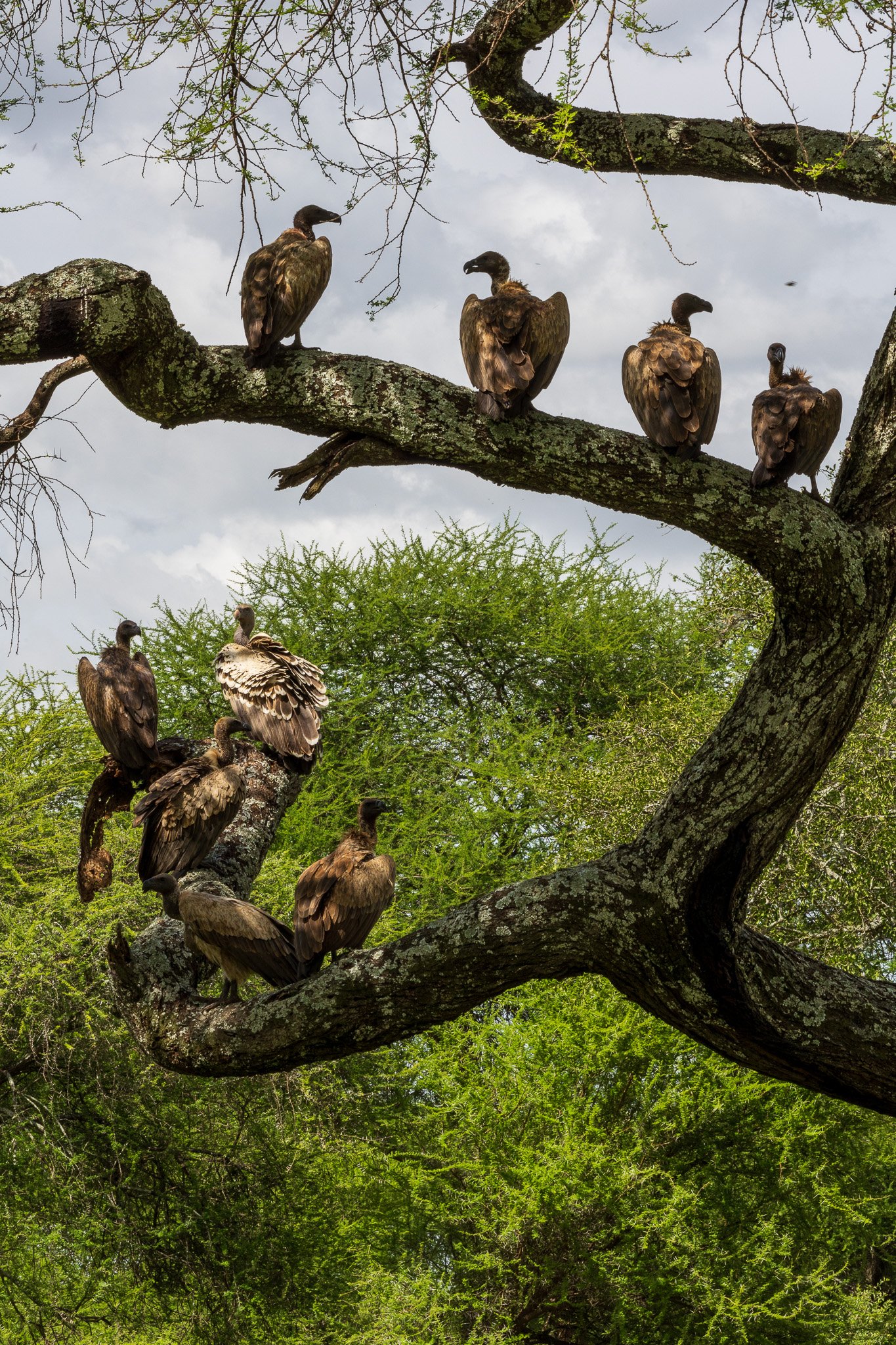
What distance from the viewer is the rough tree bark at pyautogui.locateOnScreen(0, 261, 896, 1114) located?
452 centimetres

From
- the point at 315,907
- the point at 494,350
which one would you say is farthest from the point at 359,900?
the point at 494,350

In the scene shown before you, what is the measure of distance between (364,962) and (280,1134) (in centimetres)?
991

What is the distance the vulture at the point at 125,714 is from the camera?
7.22 metres

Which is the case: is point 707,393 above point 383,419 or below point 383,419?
above

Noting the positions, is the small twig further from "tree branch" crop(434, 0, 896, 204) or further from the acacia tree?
"tree branch" crop(434, 0, 896, 204)

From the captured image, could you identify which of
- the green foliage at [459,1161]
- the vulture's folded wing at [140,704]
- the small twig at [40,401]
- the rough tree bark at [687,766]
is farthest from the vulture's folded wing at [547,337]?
the green foliage at [459,1161]

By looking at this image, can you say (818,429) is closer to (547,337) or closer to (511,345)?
(547,337)

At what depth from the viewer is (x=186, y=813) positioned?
6414mm

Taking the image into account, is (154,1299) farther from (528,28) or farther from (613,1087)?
(528,28)

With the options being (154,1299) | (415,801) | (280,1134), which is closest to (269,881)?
(280,1134)

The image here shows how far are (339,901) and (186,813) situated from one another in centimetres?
90

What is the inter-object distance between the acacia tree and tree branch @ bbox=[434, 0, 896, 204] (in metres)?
0.98

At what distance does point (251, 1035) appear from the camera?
491 cm

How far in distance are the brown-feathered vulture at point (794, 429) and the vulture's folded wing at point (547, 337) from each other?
33.8 inches
